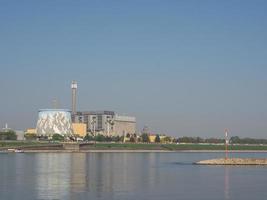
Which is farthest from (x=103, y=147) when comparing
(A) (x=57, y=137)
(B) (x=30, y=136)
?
(B) (x=30, y=136)

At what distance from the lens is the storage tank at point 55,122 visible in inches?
6649

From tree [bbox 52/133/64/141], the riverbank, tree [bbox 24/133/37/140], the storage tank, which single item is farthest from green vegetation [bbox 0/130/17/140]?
the riverbank

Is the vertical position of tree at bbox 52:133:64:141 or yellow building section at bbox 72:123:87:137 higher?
yellow building section at bbox 72:123:87:137

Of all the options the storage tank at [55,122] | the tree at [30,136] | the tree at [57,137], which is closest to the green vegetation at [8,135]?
the tree at [30,136]

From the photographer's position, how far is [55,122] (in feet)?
555

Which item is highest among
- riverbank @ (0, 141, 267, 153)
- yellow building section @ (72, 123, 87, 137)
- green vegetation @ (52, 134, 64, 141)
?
yellow building section @ (72, 123, 87, 137)

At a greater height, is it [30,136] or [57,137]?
[30,136]

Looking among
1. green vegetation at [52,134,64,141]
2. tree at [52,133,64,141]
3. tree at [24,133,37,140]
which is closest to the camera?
green vegetation at [52,134,64,141]

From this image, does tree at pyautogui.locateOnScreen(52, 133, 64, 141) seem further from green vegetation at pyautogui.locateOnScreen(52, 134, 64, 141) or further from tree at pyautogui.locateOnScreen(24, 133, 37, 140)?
tree at pyautogui.locateOnScreen(24, 133, 37, 140)

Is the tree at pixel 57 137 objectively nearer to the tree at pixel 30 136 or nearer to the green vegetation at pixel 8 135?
the tree at pixel 30 136

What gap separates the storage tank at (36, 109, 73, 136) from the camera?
169 meters

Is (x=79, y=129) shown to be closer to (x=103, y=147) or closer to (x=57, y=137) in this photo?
(x=57, y=137)

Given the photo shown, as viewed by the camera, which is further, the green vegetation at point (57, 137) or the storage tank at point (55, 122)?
the storage tank at point (55, 122)

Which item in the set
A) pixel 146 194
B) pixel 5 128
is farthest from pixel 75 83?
pixel 146 194
